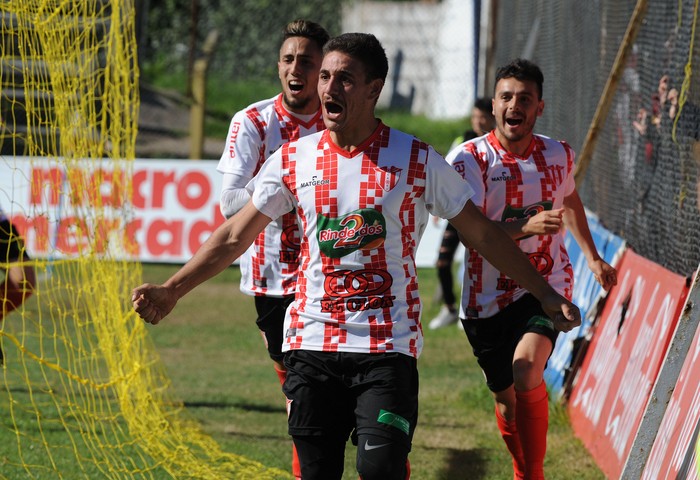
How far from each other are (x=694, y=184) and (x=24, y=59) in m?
3.81

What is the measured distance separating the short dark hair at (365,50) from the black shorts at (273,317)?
5.82 ft

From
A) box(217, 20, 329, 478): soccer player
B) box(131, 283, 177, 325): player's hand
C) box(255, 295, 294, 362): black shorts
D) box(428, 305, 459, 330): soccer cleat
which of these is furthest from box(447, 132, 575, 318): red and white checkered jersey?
box(428, 305, 459, 330): soccer cleat

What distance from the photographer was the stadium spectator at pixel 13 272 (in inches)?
239

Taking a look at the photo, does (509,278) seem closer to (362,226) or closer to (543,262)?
(543,262)

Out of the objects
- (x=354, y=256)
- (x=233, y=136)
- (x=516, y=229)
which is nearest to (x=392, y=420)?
(x=354, y=256)

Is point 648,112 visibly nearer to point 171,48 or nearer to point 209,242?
point 209,242

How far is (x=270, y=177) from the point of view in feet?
14.1

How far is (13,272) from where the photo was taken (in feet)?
20.6

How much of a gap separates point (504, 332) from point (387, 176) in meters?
1.79

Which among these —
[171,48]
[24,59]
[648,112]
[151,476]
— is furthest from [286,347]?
[171,48]

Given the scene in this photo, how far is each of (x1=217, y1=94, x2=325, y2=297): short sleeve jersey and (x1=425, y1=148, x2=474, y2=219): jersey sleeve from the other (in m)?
1.47

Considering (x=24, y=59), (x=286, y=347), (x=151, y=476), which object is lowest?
(x=151, y=476)

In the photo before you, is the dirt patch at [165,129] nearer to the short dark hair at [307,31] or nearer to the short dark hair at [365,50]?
the short dark hair at [307,31]

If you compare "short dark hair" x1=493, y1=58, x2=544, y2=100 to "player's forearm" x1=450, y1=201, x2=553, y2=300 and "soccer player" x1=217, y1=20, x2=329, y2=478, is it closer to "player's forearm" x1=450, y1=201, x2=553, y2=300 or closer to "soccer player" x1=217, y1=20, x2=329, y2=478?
"soccer player" x1=217, y1=20, x2=329, y2=478
